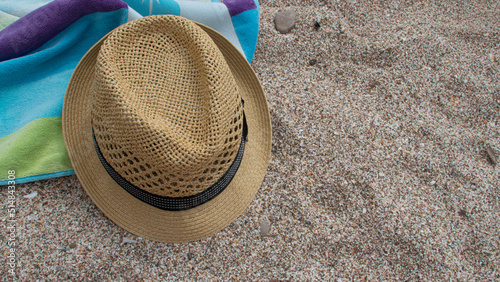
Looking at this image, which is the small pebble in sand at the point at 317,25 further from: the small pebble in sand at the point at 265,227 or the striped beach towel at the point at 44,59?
the small pebble in sand at the point at 265,227

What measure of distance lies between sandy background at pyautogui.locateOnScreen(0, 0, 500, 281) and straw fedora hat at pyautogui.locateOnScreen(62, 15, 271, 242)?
0.58 feet

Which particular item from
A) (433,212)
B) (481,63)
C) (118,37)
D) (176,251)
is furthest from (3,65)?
(481,63)

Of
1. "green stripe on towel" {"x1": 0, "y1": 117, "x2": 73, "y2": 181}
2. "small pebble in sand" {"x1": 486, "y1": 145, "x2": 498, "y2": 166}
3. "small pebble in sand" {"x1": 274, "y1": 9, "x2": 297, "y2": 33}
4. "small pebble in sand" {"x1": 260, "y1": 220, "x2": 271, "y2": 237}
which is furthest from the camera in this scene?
"small pebble in sand" {"x1": 274, "y1": 9, "x2": 297, "y2": 33}

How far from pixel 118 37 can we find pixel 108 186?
63 centimetres

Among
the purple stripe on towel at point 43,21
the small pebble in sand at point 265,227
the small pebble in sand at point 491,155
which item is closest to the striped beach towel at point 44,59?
the purple stripe on towel at point 43,21

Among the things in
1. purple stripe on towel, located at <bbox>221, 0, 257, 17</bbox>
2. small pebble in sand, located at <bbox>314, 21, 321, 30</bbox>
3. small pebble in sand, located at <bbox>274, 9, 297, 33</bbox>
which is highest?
purple stripe on towel, located at <bbox>221, 0, 257, 17</bbox>

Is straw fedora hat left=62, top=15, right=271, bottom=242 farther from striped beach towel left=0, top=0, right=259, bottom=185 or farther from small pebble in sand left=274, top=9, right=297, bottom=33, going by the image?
small pebble in sand left=274, top=9, right=297, bottom=33

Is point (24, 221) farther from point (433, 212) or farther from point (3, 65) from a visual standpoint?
point (433, 212)

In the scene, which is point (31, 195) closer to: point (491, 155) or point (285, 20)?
point (285, 20)

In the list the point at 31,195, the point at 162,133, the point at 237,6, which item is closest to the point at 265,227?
the point at 162,133

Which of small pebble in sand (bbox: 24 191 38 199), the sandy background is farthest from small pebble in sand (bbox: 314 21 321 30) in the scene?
small pebble in sand (bbox: 24 191 38 199)

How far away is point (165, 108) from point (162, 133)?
132mm

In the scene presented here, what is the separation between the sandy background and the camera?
1.44m

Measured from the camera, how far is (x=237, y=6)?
70.7 inches
